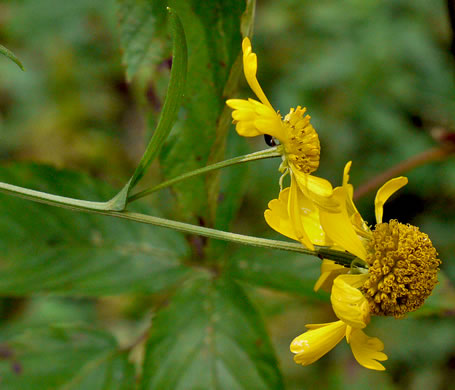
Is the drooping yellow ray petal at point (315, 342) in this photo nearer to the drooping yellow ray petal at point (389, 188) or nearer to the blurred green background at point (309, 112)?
the drooping yellow ray petal at point (389, 188)

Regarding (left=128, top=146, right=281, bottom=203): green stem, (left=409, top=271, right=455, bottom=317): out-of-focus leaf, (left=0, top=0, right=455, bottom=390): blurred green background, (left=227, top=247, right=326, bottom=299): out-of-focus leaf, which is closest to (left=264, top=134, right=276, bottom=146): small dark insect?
(left=128, top=146, right=281, bottom=203): green stem

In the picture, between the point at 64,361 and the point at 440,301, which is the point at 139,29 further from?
the point at 440,301

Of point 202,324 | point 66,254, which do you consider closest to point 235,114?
point 202,324

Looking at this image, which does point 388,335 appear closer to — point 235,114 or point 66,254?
point 66,254

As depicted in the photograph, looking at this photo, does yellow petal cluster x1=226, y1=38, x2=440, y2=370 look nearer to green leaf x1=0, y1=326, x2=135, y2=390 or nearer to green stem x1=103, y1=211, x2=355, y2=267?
green stem x1=103, y1=211, x2=355, y2=267

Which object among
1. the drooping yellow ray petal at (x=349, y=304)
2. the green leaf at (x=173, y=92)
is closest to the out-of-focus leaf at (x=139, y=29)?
the green leaf at (x=173, y=92)

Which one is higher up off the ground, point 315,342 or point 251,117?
point 251,117

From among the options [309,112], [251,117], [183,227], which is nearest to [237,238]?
[183,227]
